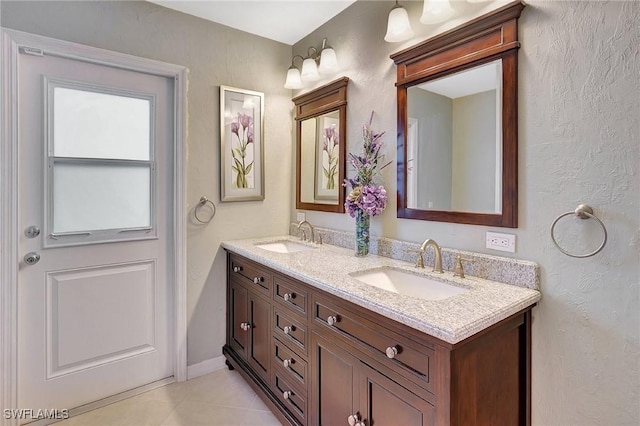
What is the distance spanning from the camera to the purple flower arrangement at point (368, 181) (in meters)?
1.88

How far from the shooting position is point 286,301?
1.77m

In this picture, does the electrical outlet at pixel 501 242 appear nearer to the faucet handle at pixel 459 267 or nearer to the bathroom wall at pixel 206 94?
the faucet handle at pixel 459 267

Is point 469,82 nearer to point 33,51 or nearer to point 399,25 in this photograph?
point 399,25

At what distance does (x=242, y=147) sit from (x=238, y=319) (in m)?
1.25

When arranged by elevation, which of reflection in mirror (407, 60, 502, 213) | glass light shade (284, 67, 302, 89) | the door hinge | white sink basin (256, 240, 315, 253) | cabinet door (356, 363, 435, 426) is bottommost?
cabinet door (356, 363, 435, 426)

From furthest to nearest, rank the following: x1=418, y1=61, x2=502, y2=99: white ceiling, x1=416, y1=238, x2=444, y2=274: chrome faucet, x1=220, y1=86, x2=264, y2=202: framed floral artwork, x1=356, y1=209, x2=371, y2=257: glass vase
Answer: x1=220, y1=86, x2=264, y2=202: framed floral artwork < x1=356, y1=209, x2=371, y2=257: glass vase < x1=416, y1=238, x2=444, y2=274: chrome faucet < x1=418, y1=61, x2=502, y2=99: white ceiling

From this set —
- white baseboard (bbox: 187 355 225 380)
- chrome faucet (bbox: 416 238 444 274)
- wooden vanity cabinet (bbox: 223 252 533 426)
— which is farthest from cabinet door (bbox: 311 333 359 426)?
white baseboard (bbox: 187 355 225 380)

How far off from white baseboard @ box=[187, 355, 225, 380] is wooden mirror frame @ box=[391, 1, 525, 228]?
1774 mm

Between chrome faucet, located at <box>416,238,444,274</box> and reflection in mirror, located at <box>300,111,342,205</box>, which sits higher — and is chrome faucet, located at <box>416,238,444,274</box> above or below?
below

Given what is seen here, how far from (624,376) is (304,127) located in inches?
88.2

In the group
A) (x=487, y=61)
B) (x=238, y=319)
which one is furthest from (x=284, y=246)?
(x=487, y=61)

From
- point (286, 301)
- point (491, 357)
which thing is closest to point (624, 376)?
point (491, 357)

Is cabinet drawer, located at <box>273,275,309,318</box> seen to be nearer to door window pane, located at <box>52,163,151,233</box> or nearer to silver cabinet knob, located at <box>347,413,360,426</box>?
silver cabinet knob, located at <box>347,413,360,426</box>

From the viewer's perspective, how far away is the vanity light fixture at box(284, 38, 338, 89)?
2.24 metres
